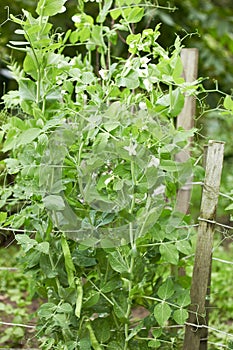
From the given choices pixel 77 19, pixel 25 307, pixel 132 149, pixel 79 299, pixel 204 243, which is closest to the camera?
pixel 132 149

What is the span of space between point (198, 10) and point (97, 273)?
3.77m

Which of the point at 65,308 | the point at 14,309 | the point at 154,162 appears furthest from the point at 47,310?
the point at 14,309

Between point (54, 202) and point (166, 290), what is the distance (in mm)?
452

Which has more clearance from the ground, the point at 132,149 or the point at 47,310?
the point at 132,149

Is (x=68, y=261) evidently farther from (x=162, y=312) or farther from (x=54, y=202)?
(x=162, y=312)

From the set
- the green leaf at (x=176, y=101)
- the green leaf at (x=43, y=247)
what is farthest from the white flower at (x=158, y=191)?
the green leaf at (x=43, y=247)

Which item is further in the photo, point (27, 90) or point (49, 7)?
point (27, 90)

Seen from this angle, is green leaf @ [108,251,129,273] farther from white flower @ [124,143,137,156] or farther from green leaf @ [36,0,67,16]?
green leaf @ [36,0,67,16]

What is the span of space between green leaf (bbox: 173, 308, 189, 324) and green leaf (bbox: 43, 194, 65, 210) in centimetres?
49

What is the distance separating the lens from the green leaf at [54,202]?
198 centimetres

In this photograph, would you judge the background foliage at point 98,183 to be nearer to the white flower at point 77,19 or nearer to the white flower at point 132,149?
the white flower at point 132,149

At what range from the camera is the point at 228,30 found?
5398 millimetres

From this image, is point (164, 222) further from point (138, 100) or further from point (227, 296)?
point (227, 296)

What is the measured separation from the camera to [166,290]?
210cm
